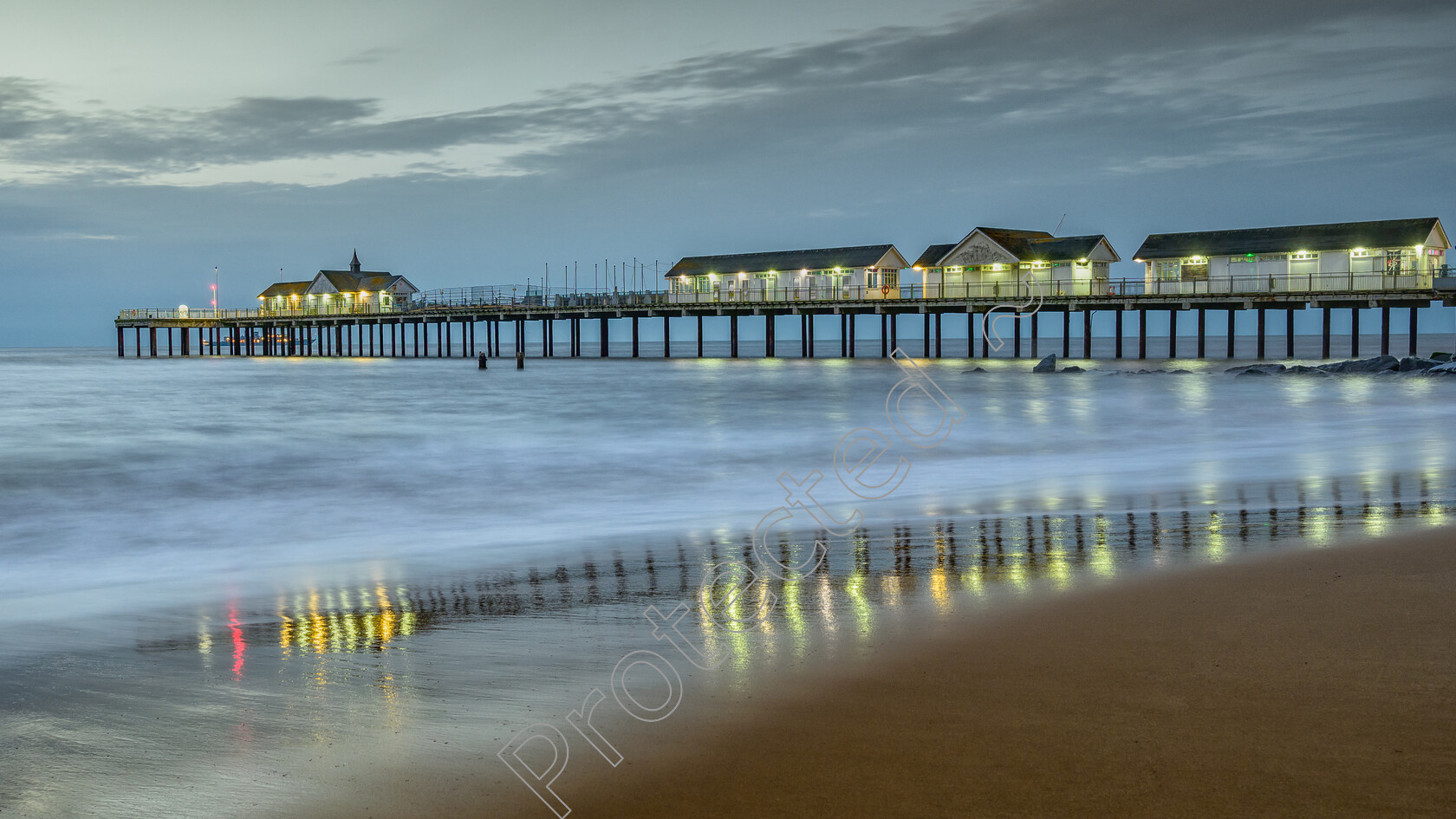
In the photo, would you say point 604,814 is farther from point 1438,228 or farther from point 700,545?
point 1438,228

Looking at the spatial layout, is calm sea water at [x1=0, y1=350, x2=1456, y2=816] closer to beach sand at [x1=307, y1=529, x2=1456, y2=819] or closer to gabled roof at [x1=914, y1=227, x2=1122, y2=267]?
beach sand at [x1=307, y1=529, x2=1456, y2=819]

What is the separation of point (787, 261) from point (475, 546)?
5156 centimetres

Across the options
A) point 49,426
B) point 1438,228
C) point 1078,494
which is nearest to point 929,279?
point 1438,228

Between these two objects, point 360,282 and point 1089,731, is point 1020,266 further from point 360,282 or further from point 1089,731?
point 360,282

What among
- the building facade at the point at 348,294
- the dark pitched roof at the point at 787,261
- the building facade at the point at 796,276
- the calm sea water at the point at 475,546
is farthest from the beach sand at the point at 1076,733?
the building facade at the point at 348,294

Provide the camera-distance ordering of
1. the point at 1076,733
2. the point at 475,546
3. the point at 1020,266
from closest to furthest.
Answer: the point at 1076,733 → the point at 475,546 → the point at 1020,266

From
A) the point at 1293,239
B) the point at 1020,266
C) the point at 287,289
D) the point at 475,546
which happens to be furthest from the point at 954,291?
the point at 287,289

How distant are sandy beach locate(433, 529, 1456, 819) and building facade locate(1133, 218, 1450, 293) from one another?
144 ft

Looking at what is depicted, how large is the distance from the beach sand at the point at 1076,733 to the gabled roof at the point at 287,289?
90798mm

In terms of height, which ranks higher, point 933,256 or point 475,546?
point 933,256

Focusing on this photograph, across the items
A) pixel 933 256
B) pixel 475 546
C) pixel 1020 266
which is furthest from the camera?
pixel 933 256

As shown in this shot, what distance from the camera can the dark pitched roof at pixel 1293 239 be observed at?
141 ft

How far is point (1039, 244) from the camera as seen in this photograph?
52.8 metres

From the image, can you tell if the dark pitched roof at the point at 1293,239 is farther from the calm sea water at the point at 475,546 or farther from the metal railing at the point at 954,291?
the calm sea water at the point at 475,546
